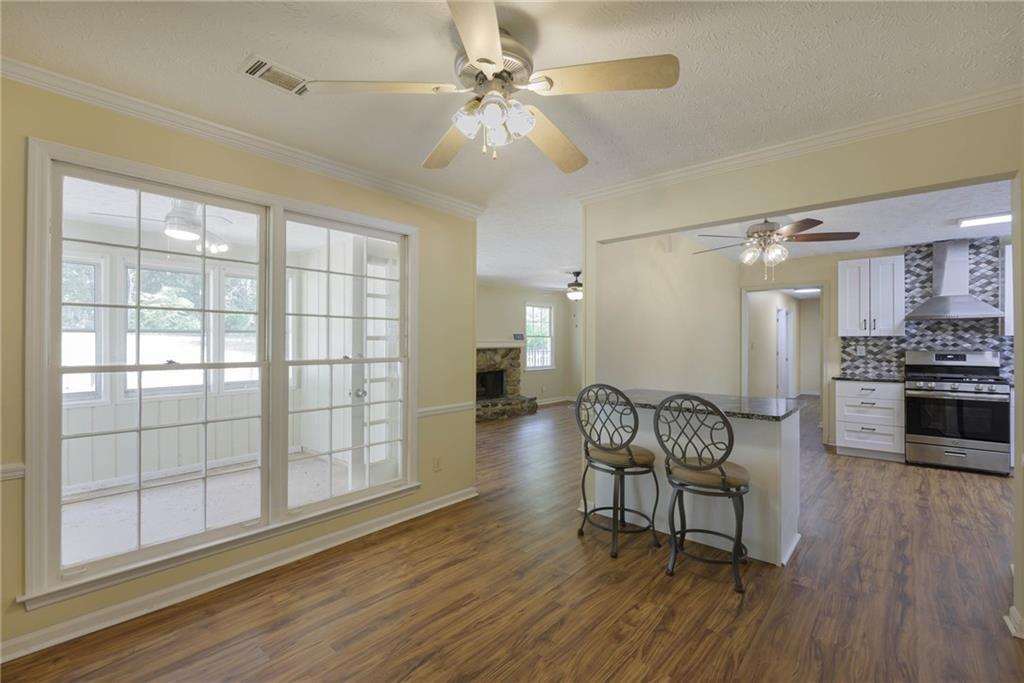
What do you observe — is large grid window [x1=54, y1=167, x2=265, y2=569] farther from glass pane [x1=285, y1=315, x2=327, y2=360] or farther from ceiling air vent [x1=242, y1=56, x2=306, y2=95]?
ceiling air vent [x1=242, y1=56, x2=306, y2=95]

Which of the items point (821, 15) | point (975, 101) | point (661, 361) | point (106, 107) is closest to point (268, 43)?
point (106, 107)

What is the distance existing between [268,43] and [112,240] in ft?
4.60

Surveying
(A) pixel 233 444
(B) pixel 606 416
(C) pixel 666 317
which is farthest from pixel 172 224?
(C) pixel 666 317

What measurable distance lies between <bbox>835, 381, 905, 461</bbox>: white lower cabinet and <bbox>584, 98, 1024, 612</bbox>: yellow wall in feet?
11.9

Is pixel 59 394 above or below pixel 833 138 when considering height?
below

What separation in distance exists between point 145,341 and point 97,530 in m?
1.22

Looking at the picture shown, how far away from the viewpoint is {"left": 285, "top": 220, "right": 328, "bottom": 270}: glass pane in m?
2.92

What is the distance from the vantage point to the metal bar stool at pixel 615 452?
2.80 meters

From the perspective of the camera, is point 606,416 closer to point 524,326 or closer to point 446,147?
point 446,147

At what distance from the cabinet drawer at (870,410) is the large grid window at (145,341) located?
630cm

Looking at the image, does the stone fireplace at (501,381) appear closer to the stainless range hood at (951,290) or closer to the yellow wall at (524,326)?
the yellow wall at (524,326)

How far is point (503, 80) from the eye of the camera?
1675 millimetres

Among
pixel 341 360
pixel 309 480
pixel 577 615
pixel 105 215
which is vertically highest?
pixel 105 215

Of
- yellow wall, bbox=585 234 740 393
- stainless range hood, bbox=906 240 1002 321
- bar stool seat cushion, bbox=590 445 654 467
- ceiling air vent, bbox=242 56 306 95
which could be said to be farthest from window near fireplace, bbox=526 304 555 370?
ceiling air vent, bbox=242 56 306 95
